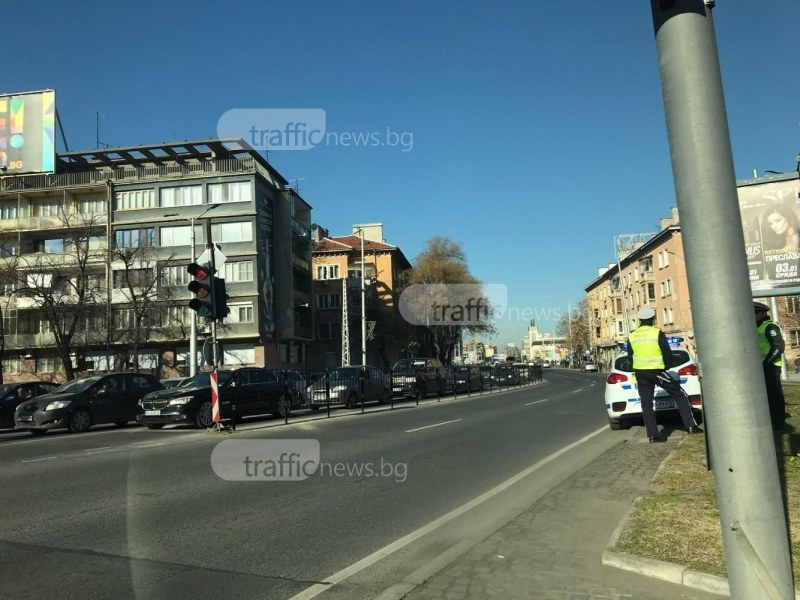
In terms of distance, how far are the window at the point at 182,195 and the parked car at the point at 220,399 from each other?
32.3m

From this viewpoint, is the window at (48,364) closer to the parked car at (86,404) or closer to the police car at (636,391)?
the parked car at (86,404)

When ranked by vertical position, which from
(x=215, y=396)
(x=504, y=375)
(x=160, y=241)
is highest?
(x=160, y=241)

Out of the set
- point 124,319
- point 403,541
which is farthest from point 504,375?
point 403,541

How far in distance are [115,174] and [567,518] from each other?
53044 millimetres

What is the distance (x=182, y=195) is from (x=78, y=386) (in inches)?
1300

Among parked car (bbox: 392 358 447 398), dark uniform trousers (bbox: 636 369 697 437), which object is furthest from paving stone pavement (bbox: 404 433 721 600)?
parked car (bbox: 392 358 447 398)

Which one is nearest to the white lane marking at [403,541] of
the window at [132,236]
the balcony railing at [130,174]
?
the balcony railing at [130,174]

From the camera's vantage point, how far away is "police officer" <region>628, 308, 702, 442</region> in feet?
32.7

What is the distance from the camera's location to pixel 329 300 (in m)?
71.5

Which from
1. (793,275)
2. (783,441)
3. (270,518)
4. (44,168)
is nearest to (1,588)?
(270,518)

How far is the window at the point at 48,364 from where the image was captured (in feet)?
161

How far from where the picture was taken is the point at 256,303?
156 feet

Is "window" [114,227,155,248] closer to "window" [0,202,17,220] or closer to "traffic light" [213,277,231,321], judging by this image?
"window" [0,202,17,220]

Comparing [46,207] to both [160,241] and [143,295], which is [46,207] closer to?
[160,241]
